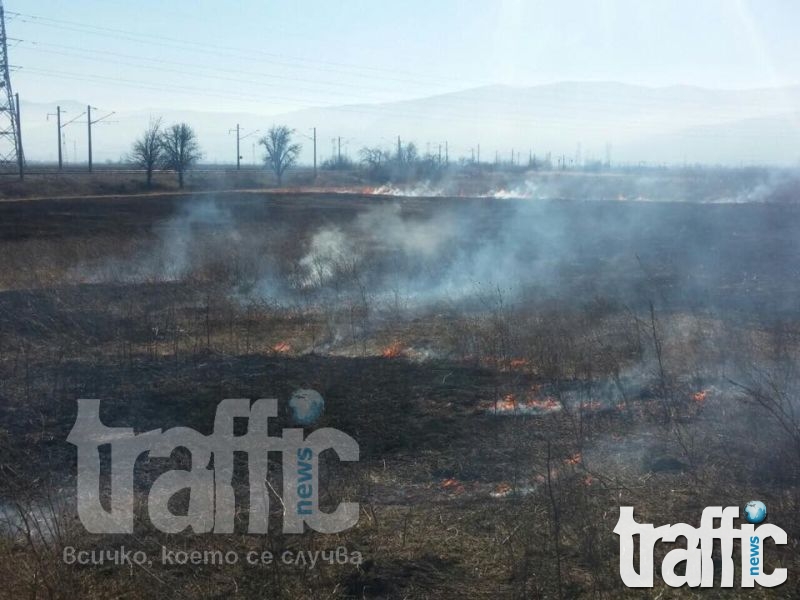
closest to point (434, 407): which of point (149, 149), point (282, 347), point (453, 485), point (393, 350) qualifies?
point (453, 485)

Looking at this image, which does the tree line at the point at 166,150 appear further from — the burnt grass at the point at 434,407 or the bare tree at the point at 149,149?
the burnt grass at the point at 434,407

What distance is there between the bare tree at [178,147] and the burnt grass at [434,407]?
31.9 metres

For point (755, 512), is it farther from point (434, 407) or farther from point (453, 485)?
point (434, 407)

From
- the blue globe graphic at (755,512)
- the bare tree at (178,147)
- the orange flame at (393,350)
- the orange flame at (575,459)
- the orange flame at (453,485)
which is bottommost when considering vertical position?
the orange flame at (453,485)

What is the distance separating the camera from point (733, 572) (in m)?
4.72

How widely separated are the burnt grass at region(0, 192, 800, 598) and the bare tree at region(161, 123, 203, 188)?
31.9 metres

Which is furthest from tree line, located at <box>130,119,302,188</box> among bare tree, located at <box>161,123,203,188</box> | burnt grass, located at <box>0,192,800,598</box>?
burnt grass, located at <box>0,192,800,598</box>

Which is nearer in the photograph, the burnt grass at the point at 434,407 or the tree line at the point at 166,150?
the burnt grass at the point at 434,407

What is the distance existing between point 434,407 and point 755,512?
3.86 m

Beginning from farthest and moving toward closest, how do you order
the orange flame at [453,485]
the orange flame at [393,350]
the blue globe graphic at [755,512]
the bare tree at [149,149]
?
1. the bare tree at [149,149]
2. the orange flame at [393,350]
3. the orange flame at [453,485]
4. the blue globe graphic at [755,512]

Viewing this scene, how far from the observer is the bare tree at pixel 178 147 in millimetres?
50375

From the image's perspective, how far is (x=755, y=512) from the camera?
17.8 ft

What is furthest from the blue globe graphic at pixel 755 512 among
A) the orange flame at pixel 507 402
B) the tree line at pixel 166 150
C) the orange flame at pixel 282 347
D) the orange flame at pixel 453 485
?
the tree line at pixel 166 150

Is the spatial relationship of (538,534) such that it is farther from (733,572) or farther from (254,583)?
(254,583)
